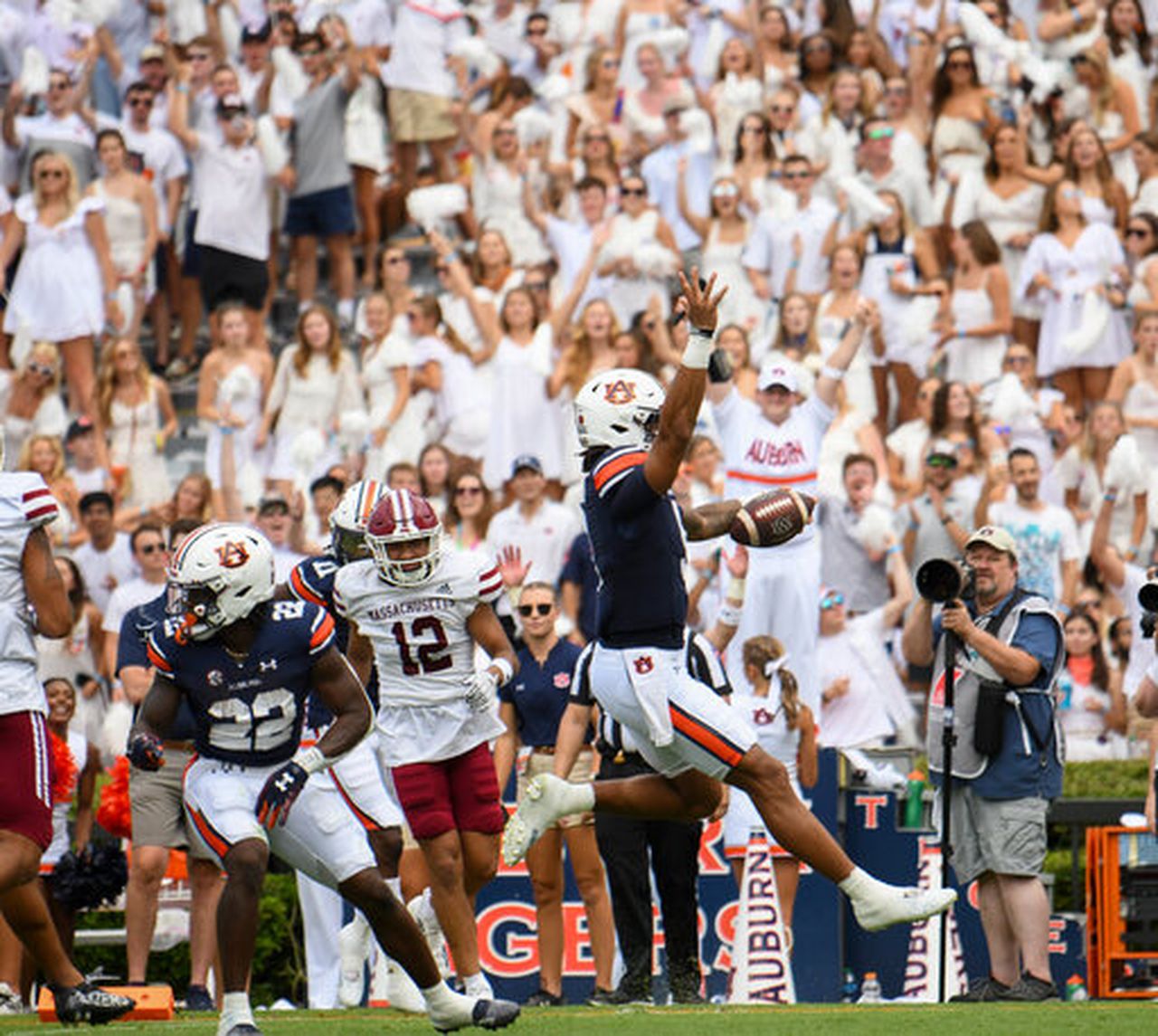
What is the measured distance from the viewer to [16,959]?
1206cm

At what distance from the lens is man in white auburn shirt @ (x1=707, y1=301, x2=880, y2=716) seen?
13.8 meters

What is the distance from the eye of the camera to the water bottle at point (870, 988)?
12.8 meters

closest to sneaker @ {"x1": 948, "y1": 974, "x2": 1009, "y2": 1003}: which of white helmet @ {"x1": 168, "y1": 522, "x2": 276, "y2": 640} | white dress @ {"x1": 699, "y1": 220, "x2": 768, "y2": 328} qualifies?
white helmet @ {"x1": 168, "y1": 522, "x2": 276, "y2": 640}

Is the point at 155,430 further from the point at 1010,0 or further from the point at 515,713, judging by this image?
the point at 1010,0

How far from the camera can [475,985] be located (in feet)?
32.0

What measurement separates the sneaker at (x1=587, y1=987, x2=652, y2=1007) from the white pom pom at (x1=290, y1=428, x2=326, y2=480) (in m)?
5.35

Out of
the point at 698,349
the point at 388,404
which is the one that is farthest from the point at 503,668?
the point at 388,404

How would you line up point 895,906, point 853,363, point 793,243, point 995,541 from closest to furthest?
point 895,906, point 995,541, point 853,363, point 793,243

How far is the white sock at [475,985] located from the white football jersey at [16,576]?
191 cm

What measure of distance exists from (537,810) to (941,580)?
83.1 inches

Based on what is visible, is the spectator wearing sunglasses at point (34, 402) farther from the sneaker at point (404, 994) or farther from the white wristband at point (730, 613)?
the sneaker at point (404, 994)

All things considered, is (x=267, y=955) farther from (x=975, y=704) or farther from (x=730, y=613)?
(x=975, y=704)

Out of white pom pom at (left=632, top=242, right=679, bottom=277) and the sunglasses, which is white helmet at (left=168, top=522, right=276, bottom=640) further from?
white pom pom at (left=632, top=242, right=679, bottom=277)

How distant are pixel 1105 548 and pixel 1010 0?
6546 mm
